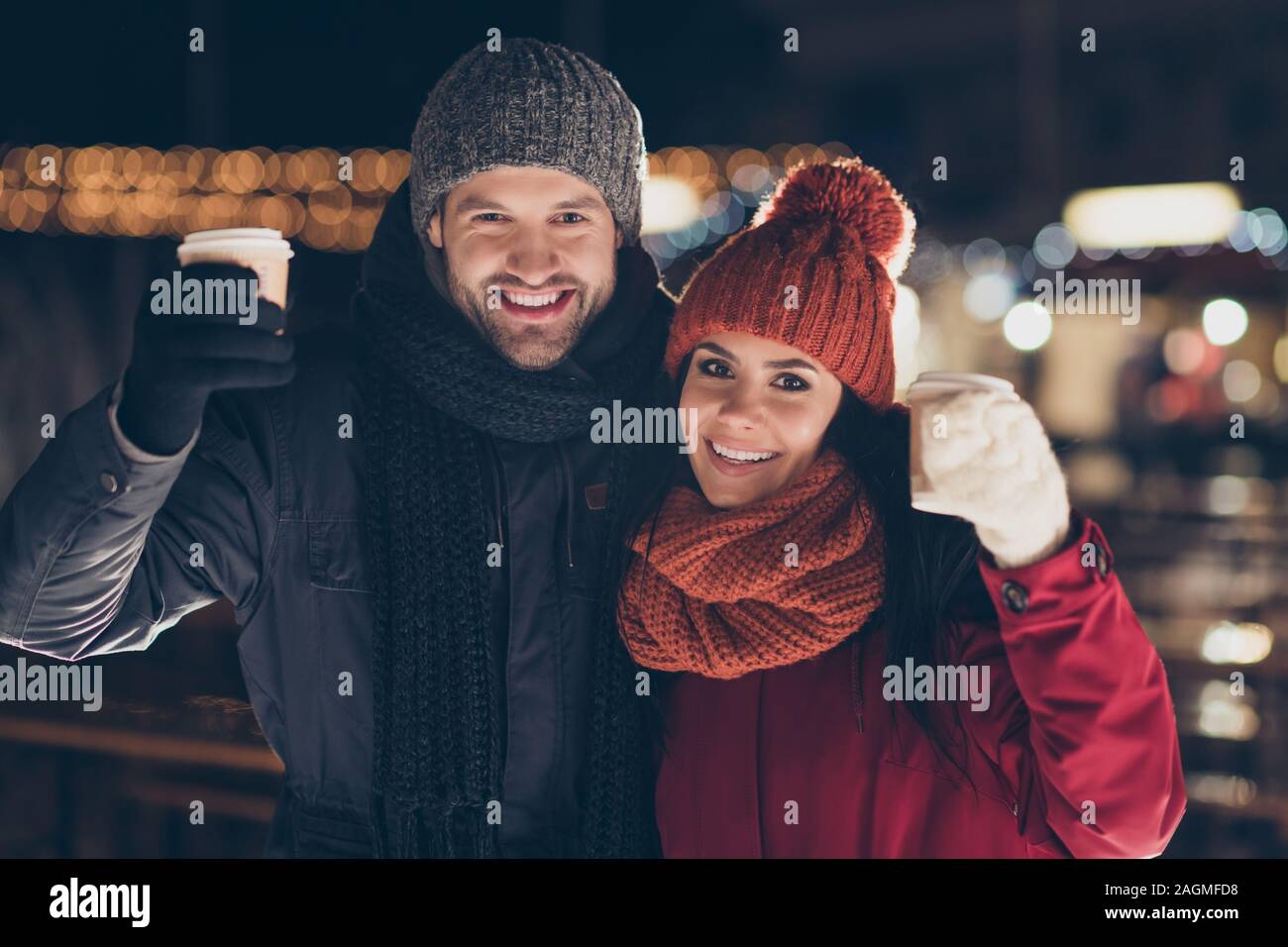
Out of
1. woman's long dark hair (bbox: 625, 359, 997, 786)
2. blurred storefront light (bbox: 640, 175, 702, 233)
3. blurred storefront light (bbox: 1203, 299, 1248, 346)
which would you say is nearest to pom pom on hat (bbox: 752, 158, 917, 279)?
woman's long dark hair (bbox: 625, 359, 997, 786)

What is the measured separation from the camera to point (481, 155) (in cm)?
182

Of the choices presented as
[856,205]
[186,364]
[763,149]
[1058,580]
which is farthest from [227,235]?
[763,149]

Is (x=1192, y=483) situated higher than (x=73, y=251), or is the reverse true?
(x=73, y=251)

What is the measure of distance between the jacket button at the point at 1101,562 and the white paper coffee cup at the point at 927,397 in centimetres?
19

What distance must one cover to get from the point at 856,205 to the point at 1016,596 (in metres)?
0.64

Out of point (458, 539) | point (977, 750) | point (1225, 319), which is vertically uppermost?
point (1225, 319)

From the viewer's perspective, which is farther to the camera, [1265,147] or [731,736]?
[1265,147]

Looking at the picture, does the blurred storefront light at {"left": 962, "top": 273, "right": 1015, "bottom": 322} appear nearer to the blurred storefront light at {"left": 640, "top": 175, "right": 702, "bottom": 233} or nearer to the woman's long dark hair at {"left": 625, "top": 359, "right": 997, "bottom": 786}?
the blurred storefront light at {"left": 640, "top": 175, "right": 702, "bottom": 233}

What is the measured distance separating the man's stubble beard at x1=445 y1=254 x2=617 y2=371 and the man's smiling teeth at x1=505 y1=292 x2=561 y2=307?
0.02m

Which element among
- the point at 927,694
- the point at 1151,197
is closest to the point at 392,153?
the point at 1151,197

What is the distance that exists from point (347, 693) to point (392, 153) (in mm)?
5691

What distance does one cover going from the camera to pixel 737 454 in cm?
175

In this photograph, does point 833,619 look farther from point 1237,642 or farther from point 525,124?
point 1237,642
